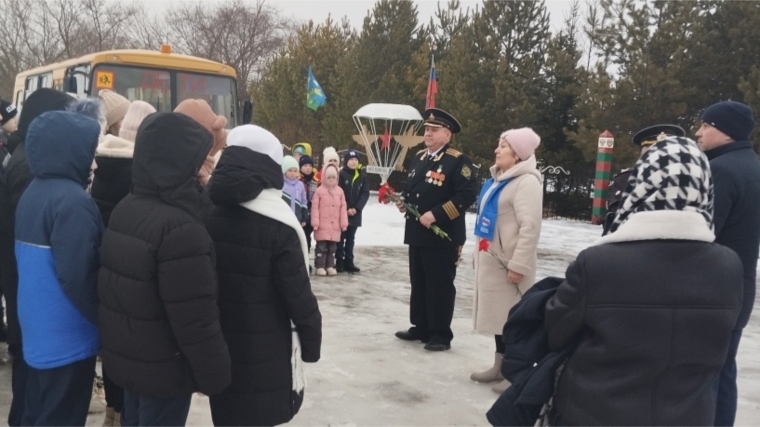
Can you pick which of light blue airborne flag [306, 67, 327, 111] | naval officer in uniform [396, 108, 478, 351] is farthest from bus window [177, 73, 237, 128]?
light blue airborne flag [306, 67, 327, 111]

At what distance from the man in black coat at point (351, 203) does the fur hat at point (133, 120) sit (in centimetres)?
555

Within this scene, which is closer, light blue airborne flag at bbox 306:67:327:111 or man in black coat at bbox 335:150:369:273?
man in black coat at bbox 335:150:369:273

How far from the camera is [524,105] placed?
20.7 meters

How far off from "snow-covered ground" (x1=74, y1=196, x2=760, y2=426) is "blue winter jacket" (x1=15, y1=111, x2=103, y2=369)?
129 centimetres

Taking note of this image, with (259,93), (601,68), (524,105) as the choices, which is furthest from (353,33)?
(601,68)

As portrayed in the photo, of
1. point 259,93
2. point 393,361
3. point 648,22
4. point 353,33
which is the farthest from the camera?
point 259,93

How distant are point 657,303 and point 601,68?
17.9m

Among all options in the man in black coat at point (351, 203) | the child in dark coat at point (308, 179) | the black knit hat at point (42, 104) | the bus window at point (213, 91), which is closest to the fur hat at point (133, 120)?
the black knit hat at point (42, 104)

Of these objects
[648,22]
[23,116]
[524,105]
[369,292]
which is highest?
[648,22]

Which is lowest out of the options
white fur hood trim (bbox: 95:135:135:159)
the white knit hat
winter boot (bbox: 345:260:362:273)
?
winter boot (bbox: 345:260:362:273)

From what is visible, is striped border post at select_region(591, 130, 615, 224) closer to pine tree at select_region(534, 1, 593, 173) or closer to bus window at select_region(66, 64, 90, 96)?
pine tree at select_region(534, 1, 593, 173)

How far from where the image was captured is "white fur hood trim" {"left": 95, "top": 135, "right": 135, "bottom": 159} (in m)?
3.68

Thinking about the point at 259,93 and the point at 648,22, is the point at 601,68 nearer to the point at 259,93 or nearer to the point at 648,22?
the point at 648,22

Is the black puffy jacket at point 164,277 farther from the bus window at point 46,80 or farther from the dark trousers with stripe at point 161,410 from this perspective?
the bus window at point 46,80
